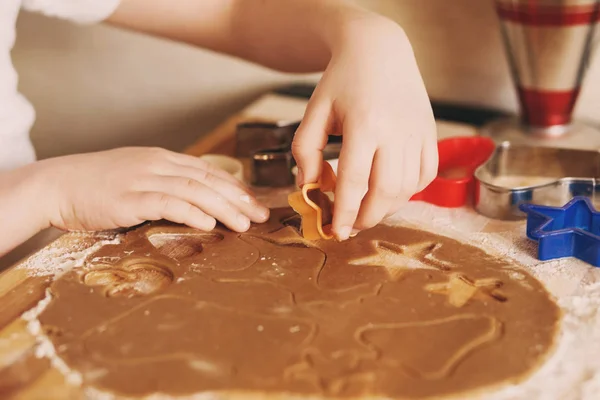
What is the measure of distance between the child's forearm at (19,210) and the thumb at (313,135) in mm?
320

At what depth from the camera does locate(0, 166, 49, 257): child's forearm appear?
799mm

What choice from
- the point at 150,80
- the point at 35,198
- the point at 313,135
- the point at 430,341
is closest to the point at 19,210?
the point at 35,198

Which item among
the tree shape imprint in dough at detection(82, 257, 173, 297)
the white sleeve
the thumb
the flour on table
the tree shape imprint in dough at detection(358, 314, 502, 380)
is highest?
the white sleeve

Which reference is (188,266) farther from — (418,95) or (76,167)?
(418,95)

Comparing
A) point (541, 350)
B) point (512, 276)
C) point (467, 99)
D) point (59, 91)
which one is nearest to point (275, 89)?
point (467, 99)

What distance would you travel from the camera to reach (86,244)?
2.71 ft

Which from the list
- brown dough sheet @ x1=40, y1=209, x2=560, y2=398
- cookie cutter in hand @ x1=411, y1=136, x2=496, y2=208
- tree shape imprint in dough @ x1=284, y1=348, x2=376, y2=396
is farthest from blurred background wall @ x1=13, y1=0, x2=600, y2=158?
tree shape imprint in dough @ x1=284, y1=348, x2=376, y2=396

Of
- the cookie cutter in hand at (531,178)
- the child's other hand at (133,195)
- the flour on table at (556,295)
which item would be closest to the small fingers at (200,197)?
the child's other hand at (133,195)

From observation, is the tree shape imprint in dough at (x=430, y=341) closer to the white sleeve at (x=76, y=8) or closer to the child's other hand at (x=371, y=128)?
the child's other hand at (x=371, y=128)

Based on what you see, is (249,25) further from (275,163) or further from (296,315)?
(296,315)

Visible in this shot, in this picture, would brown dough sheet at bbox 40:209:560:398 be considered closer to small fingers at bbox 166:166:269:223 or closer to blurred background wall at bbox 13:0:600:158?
small fingers at bbox 166:166:269:223

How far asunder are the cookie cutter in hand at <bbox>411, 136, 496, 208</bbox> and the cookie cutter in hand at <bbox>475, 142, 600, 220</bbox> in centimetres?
2

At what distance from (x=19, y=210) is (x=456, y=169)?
1.99ft

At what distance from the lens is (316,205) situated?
79 cm
